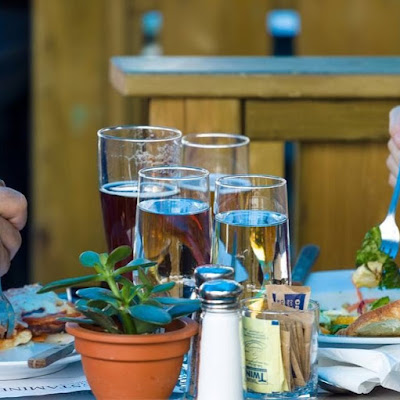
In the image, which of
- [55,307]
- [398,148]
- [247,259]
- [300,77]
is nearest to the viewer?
[247,259]

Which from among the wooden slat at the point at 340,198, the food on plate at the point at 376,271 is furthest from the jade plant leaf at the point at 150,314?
the wooden slat at the point at 340,198

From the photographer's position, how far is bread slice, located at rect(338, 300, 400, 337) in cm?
141

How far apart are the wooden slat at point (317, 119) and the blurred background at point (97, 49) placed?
1117 mm

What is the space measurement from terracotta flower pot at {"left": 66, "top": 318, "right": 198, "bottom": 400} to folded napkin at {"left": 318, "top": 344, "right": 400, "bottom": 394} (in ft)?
0.67

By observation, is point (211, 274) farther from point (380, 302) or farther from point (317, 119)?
point (317, 119)

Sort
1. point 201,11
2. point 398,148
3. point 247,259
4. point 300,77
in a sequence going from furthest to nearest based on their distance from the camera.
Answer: point 201,11 → point 300,77 → point 398,148 → point 247,259

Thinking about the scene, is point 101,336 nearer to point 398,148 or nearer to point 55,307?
point 55,307

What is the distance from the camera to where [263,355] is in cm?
124

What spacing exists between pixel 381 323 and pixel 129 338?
374 mm

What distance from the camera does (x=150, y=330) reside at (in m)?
1.21

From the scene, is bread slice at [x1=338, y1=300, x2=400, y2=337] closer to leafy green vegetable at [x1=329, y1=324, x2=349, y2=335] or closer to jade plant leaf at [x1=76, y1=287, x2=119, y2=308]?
leafy green vegetable at [x1=329, y1=324, x2=349, y2=335]

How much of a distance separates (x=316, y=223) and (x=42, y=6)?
1.57 m

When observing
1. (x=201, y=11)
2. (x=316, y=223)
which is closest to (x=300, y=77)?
(x=316, y=223)

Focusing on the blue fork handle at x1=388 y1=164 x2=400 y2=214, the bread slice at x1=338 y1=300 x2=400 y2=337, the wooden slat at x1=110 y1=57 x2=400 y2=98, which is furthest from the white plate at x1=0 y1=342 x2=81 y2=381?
the wooden slat at x1=110 y1=57 x2=400 y2=98
